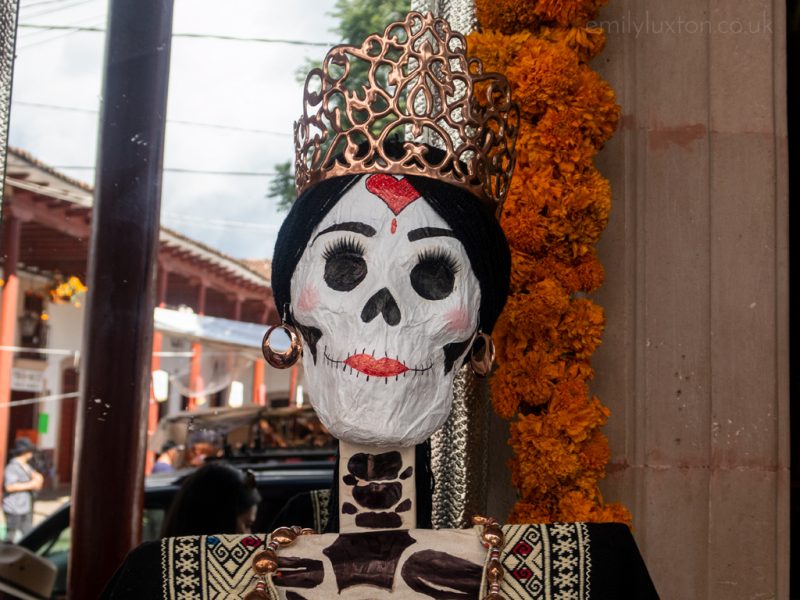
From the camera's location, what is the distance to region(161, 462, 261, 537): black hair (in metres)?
3.76

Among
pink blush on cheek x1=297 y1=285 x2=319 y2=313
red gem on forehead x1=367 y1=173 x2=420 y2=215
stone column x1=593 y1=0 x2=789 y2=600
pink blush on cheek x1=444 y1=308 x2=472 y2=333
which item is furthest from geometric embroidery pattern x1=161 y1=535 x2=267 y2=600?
stone column x1=593 y1=0 x2=789 y2=600

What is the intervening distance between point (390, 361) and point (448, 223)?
0.36m

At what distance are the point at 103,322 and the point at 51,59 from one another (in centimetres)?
255

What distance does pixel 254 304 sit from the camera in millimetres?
8562

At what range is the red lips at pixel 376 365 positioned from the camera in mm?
1900

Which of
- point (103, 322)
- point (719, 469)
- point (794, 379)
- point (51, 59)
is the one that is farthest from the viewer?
point (51, 59)

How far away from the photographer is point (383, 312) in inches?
76.7

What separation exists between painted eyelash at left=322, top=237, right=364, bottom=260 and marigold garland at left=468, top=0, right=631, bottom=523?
859 millimetres

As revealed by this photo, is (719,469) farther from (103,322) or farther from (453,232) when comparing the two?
(103,322)

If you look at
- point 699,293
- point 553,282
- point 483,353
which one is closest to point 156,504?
point 553,282

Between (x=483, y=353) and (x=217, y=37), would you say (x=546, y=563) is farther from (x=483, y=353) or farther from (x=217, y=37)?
(x=217, y=37)

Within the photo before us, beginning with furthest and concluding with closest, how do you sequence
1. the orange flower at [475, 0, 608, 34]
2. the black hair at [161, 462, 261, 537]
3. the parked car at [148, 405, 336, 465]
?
the parked car at [148, 405, 336, 465]
the black hair at [161, 462, 261, 537]
the orange flower at [475, 0, 608, 34]

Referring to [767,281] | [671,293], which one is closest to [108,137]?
[671,293]

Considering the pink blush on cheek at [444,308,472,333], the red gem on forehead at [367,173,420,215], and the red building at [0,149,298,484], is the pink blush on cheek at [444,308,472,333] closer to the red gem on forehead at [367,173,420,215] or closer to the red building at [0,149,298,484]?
the red gem on forehead at [367,173,420,215]
